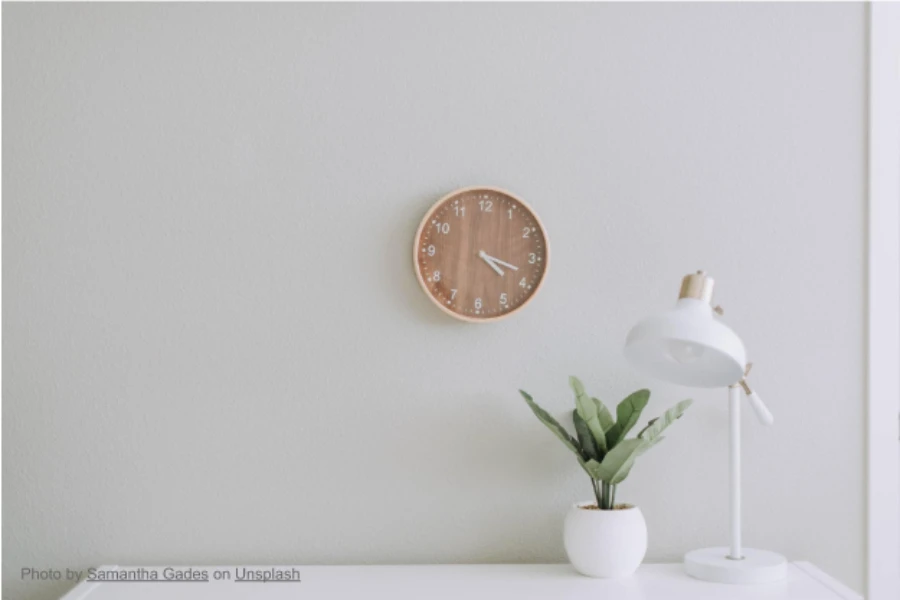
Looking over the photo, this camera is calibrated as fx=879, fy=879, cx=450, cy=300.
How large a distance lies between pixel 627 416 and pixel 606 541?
0.23 metres

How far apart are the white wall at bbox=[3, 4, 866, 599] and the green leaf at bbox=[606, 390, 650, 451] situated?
12 centimetres

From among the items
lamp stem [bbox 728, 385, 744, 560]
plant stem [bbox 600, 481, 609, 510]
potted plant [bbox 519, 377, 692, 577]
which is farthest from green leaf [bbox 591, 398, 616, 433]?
lamp stem [bbox 728, 385, 744, 560]

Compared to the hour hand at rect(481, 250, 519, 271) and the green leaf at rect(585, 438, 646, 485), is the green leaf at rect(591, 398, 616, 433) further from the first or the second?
the hour hand at rect(481, 250, 519, 271)

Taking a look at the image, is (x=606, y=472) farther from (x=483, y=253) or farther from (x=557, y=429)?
(x=483, y=253)

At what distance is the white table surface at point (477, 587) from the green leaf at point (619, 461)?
179 millimetres

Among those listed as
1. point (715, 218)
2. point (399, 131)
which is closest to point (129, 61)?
point (399, 131)

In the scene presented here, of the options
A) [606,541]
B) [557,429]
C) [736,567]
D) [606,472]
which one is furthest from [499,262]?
[736,567]

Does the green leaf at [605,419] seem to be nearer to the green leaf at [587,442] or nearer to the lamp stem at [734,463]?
the green leaf at [587,442]

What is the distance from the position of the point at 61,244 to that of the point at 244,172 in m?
0.38

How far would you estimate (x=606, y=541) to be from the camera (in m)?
1.53

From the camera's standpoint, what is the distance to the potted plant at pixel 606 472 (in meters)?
1.54

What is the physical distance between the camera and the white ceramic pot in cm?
154

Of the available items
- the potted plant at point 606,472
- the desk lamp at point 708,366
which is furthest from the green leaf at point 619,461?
the desk lamp at point 708,366

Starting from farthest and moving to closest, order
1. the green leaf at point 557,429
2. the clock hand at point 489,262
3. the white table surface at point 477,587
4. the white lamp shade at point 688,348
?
the clock hand at point 489,262 → the green leaf at point 557,429 → the white table surface at point 477,587 → the white lamp shade at point 688,348
